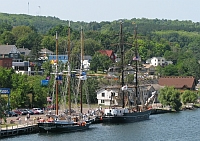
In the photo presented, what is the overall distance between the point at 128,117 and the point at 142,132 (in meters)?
10.5

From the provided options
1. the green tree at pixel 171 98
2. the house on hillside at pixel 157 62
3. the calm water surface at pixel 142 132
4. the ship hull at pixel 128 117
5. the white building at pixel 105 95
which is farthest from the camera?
the house on hillside at pixel 157 62

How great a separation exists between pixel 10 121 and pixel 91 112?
44.6ft

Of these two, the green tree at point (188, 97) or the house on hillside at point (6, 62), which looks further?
the house on hillside at point (6, 62)

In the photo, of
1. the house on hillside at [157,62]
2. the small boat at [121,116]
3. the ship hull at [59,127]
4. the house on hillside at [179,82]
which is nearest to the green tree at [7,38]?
the house on hillside at [179,82]

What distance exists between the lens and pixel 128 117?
8238cm

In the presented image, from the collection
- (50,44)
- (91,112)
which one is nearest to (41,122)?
(91,112)

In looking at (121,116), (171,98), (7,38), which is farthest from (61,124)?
(7,38)

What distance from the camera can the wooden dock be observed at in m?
63.3

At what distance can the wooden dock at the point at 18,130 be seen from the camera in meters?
63.3

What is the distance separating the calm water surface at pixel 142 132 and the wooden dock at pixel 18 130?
3.13 ft

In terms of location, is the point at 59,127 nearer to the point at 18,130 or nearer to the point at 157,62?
the point at 18,130

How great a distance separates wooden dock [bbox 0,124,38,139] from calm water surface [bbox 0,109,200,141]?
37.5 inches

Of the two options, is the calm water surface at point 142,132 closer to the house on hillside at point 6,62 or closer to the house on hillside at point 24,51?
the house on hillside at point 6,62

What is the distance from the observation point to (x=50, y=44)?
515ft
